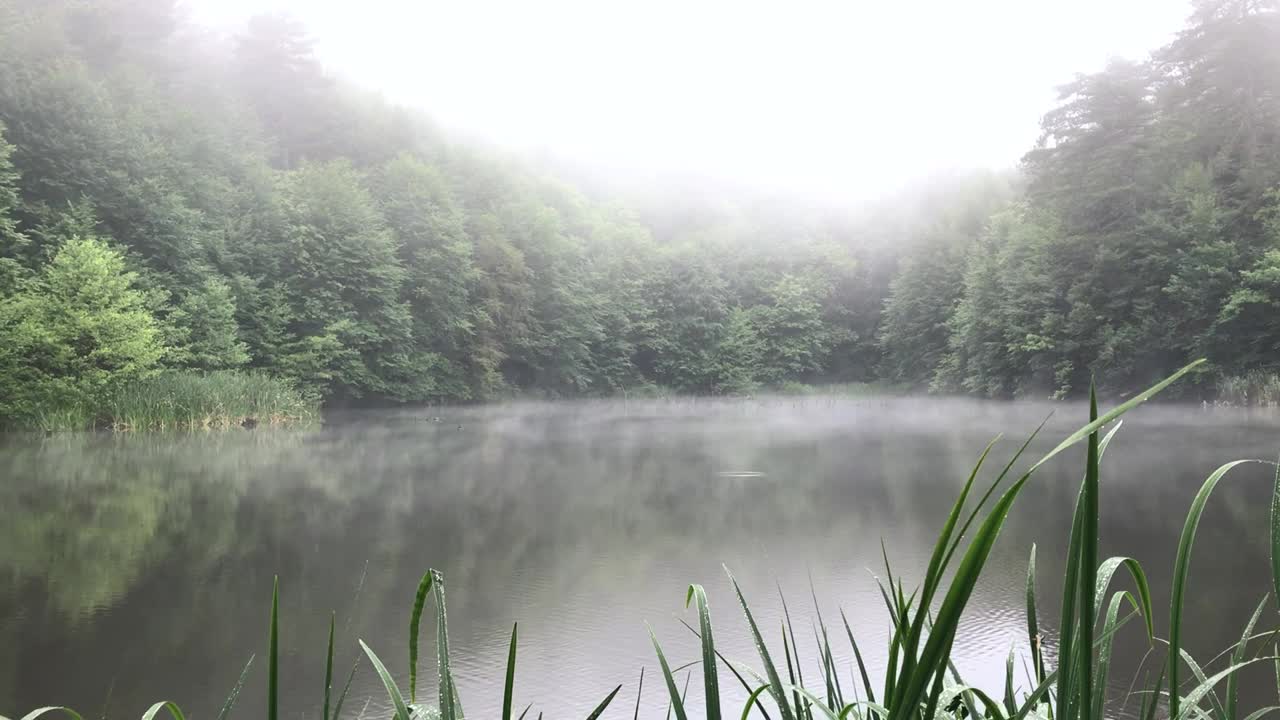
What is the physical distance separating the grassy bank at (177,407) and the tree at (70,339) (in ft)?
0.46

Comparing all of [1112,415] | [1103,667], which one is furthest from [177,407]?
[1112,415]

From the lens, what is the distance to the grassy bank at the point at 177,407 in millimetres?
15797

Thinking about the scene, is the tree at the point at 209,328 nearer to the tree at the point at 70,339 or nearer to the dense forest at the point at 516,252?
the dense forest at the point at 516,252

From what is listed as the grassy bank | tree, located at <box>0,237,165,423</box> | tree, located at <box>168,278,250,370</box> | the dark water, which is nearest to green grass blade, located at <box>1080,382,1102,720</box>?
the dark water

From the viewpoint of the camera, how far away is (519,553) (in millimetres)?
6352

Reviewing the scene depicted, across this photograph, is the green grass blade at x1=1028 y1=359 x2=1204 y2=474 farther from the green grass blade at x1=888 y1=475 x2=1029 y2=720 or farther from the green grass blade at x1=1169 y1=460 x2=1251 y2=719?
the green grass blade at x1=1169 y1=460 x2=1251 y2=719

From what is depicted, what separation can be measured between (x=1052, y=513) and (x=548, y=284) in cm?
2829

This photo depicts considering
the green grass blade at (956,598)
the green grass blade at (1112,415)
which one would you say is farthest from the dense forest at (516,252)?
the green grass blade at (1112,415)

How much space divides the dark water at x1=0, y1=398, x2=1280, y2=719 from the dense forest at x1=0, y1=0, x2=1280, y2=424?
27.2 feet

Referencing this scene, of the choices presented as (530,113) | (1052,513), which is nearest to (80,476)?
(1052,513)

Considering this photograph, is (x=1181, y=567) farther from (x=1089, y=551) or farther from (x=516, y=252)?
(x=516, y=252)

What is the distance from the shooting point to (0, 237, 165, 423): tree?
15.2 m

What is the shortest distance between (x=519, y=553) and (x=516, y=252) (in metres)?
26.9

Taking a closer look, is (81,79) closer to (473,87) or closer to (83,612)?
(83,612)
